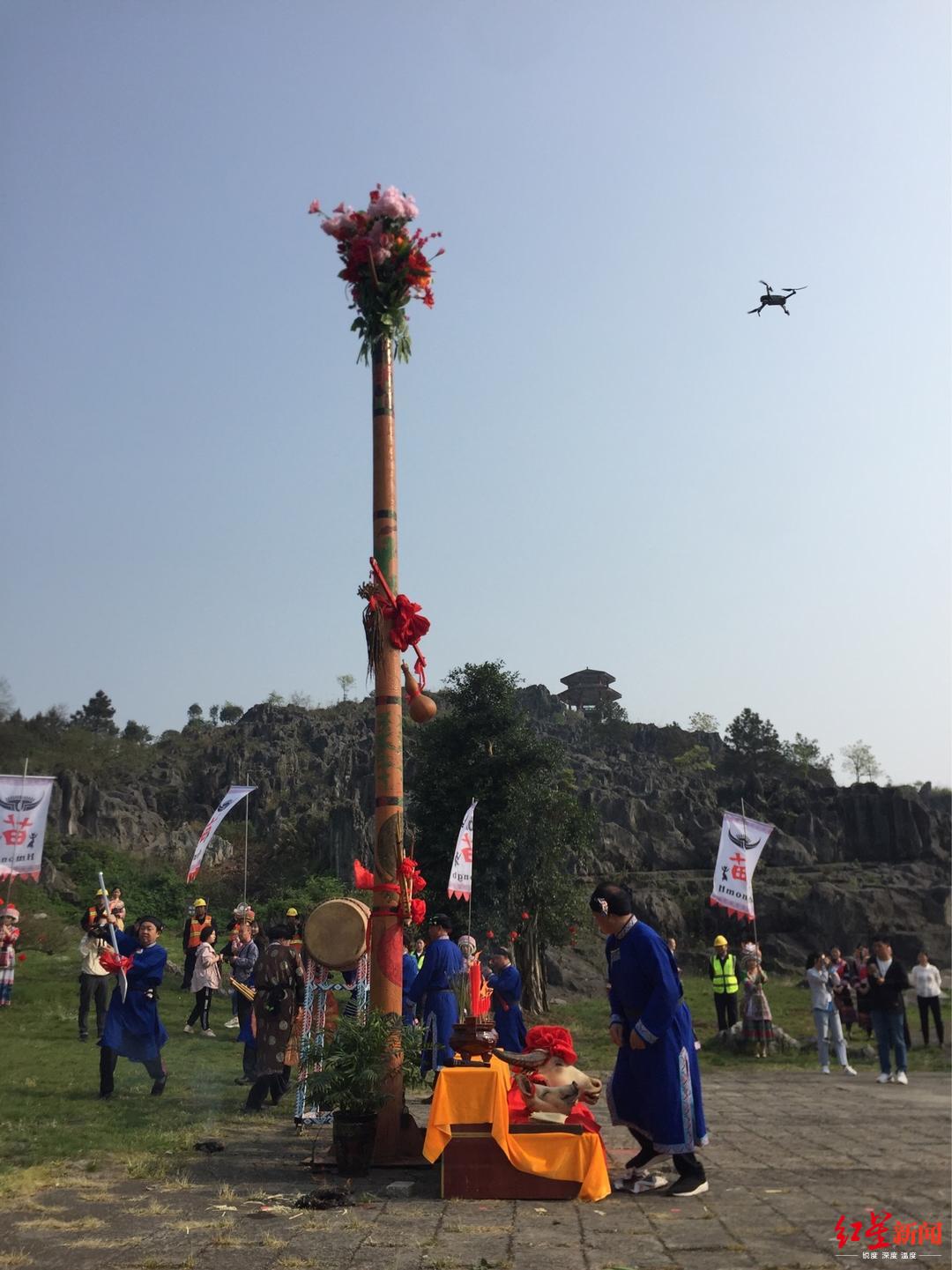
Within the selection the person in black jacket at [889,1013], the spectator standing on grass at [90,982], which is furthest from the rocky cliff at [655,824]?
the person in black jacket at [889,1013]

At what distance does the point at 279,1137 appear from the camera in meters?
8.67

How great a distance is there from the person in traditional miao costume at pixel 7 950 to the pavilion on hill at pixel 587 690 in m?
114

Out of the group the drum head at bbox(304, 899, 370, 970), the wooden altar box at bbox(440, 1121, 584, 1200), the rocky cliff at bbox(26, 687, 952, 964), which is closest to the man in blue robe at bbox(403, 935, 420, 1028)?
the drum head at bbox(304, 899, 370, 970)

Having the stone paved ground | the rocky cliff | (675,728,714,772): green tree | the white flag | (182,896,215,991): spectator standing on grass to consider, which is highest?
(675,728,714,772): green tree

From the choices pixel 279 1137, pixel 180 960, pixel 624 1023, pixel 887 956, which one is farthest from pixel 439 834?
pixel 624 1023

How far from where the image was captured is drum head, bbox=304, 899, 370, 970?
806cm

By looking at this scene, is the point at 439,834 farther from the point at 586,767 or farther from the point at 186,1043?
the point at 586,767

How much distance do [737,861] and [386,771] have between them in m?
11.9

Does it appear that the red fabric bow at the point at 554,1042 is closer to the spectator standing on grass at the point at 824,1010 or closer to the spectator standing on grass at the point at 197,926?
the spectator standing on grass at the point at 824,1010

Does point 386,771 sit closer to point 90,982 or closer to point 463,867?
point 90,982

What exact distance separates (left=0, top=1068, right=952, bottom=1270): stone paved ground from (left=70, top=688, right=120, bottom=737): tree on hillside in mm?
101307

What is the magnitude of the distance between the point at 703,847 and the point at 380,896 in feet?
181

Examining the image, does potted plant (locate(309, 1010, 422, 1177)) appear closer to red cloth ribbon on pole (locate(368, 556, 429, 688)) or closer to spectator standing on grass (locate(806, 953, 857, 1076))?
red cloth ribbon on pole (locate(368, 556, 429, 688))

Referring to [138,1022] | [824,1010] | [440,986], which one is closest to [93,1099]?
[138,1022]
